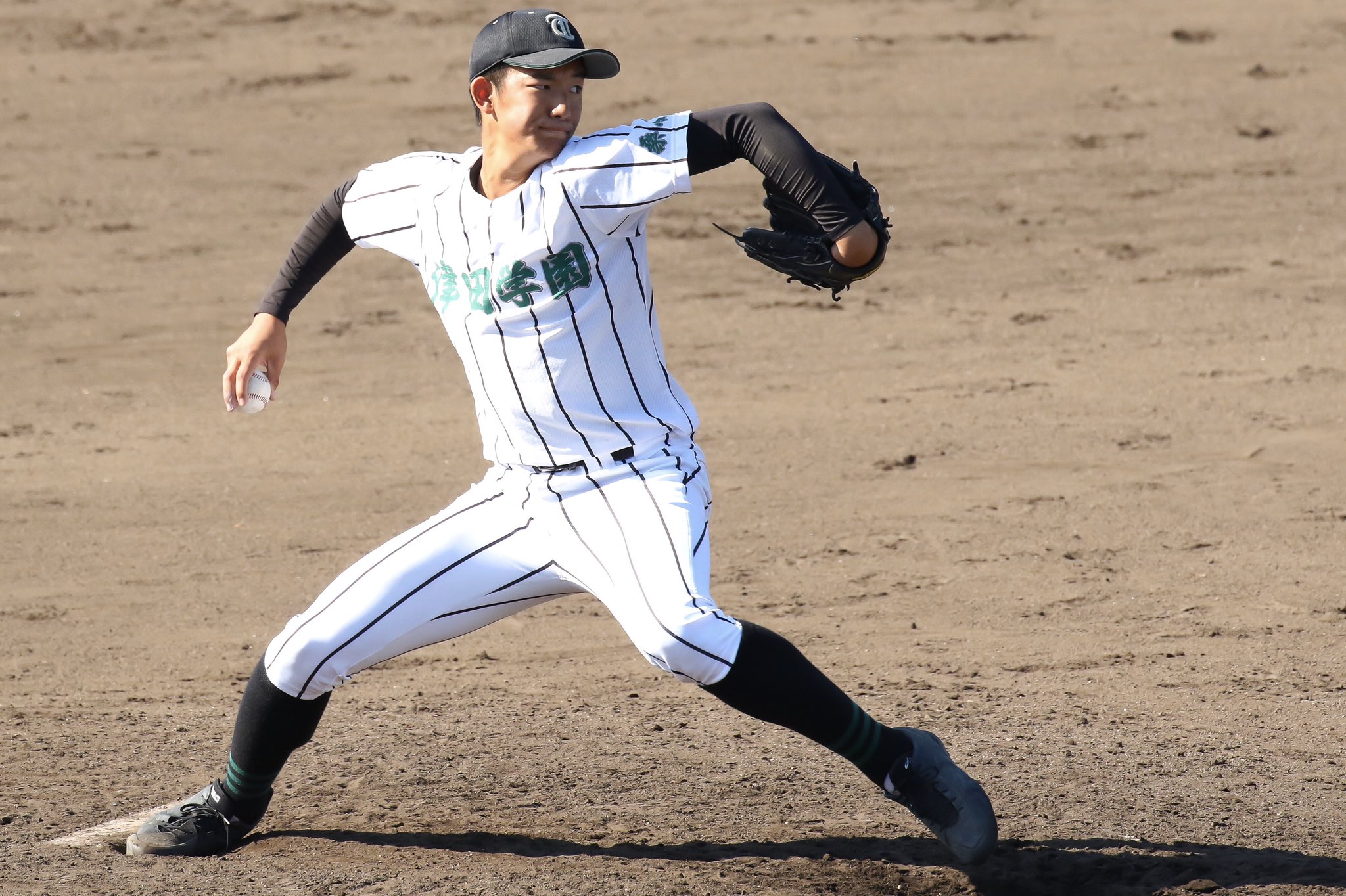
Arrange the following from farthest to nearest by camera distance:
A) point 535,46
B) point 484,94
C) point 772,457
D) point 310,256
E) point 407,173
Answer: point 772,457, point 310,256, point 407,173, point 484,94, point 535,46

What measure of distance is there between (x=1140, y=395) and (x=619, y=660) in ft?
9.85

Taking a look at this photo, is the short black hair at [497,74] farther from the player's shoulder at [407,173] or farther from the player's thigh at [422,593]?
the player's thigh at [422,593]

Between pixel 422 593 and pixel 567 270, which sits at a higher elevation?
pixel 567 270

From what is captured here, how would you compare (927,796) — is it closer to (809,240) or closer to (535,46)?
(809,240)

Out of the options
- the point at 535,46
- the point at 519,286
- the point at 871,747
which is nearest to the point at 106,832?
the point at 519,286

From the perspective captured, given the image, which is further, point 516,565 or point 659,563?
point 516,565

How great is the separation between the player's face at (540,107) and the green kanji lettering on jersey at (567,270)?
18 centimetres

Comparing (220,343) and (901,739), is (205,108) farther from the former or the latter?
(901,739)

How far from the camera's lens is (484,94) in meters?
2.99

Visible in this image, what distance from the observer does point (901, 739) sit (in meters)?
3.11

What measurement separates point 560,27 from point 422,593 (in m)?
1.08

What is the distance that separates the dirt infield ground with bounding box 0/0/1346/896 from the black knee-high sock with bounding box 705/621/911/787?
33 cm

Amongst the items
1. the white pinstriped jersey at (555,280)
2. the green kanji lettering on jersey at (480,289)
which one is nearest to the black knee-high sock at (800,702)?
the white pinstriped jersey at (555,280)

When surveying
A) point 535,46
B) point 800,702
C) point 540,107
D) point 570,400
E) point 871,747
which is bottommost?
point 871,747
